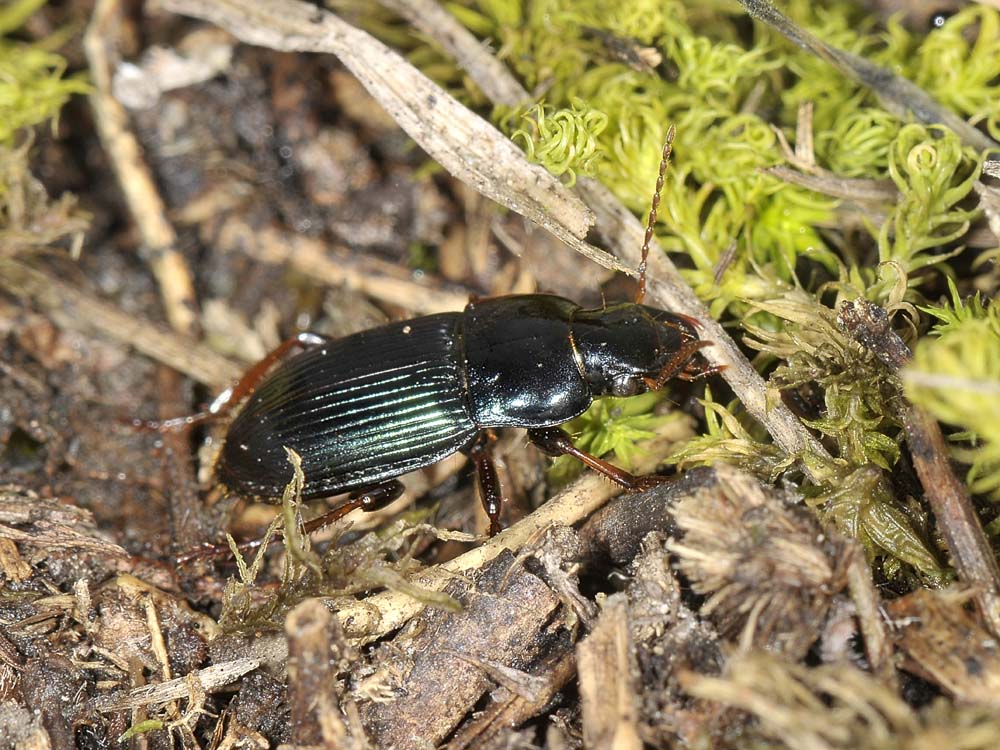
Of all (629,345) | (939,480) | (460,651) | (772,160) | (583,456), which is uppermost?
(772,160)

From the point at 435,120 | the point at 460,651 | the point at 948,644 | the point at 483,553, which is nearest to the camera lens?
the point at 948,644

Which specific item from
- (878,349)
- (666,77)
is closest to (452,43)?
(666,77)

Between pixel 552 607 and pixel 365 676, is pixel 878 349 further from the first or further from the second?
pixel 365 676

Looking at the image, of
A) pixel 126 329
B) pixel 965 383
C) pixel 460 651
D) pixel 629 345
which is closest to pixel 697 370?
pixel 629 345

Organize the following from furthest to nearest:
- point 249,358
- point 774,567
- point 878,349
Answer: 1. point 249,358
2. point 878,349
3. point 774,567

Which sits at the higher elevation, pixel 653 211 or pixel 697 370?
pixel 653 211

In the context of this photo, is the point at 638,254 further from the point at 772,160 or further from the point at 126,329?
the point at 126,329
